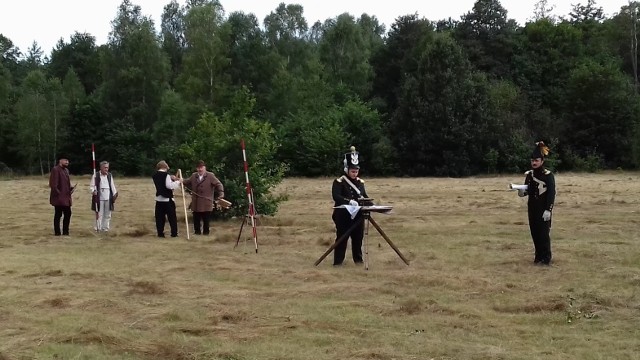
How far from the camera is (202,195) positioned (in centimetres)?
1752

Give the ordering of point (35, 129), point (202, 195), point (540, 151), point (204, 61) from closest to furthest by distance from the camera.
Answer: point (540, 151) < point (202, 195) < point (204, 61) < point (35, 129)

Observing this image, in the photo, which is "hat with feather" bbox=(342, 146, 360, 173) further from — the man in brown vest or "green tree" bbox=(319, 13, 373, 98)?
"green tree" bbox=(319, 13, 373, 98)

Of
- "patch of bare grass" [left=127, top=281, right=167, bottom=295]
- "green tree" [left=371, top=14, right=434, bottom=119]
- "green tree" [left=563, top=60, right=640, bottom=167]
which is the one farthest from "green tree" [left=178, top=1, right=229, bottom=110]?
"patch of bare grass" [left=127, top=281, right=167, bottom=295]

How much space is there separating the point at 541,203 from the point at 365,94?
52554 mm

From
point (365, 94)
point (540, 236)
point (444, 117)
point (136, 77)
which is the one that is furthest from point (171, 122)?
point (540, 236)

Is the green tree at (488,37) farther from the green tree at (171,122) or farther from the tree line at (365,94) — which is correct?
the green tree at (171,122)

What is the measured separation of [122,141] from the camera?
194ft

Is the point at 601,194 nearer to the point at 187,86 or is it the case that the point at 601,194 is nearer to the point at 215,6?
the point at 187,86

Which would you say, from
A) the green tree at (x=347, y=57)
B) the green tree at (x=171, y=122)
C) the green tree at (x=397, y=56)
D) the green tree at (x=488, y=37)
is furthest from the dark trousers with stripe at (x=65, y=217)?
the green tree at (x=488, y=37)

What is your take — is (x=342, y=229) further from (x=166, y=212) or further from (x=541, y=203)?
(x=166, y=212)

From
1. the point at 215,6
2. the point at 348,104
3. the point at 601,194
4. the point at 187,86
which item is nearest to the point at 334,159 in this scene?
the point at 348,104

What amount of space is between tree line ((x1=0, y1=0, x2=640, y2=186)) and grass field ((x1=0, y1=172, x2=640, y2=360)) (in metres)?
27.3

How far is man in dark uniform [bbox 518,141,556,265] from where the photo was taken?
1189 centimetres

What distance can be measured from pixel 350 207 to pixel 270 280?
72.0 inches
